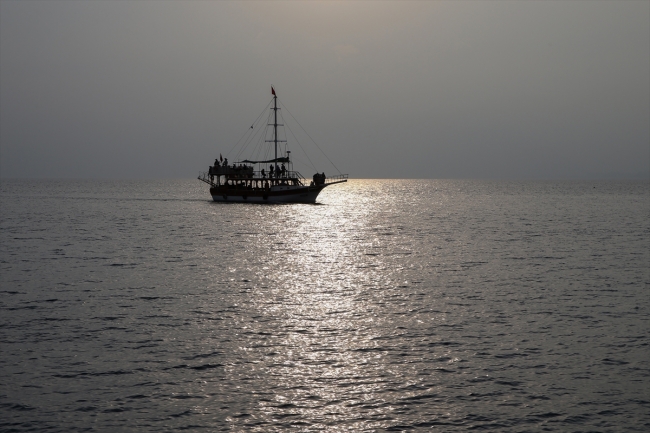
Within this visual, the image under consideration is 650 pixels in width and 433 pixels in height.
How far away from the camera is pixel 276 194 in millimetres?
122438

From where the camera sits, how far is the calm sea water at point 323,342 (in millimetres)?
16562

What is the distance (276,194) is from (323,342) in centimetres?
10009

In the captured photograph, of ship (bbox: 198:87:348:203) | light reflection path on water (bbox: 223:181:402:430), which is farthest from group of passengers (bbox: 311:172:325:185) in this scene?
light reflection path on water (bbox: 223:181:402:430)

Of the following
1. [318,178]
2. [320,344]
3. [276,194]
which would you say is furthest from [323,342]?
[276,194]

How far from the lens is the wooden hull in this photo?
4808 inches

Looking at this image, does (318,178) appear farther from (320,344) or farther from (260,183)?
(320,344)

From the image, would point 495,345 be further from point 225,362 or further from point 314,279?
point 314,279

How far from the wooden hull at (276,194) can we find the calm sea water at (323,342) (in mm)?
71853

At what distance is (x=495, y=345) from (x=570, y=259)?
28474mm

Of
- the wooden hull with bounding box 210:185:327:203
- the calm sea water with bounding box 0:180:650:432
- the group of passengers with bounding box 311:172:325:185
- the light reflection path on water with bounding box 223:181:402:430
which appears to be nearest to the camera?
the calm sea water with bounding box 0:180:650:432

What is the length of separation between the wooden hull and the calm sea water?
236 ft

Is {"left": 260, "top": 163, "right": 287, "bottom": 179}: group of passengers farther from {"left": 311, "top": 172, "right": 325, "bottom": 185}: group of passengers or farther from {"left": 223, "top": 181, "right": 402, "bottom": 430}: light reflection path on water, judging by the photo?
{"left": 223, "top": 181, "right": 402, "bottom": 430}: light reflection path on water

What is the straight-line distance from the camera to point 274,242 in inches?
2445

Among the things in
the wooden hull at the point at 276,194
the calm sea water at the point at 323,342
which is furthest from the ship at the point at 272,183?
the calm sea water at the point at 323,342
